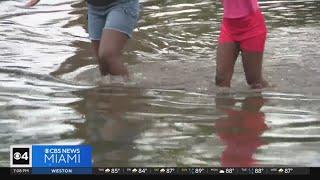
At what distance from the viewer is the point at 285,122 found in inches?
211

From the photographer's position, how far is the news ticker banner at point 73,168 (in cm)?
394

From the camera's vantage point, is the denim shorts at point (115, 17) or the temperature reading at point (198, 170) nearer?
the temperature reading at point (198, 170)

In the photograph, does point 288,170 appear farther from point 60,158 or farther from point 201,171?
point 60,158

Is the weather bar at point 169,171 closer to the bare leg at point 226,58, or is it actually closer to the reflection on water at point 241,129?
the reflection on water at point 241,129

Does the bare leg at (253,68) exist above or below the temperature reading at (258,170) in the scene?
above

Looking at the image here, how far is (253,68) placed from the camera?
6.24 metres

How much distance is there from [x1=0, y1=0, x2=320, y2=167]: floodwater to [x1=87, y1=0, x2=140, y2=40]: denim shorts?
618mm

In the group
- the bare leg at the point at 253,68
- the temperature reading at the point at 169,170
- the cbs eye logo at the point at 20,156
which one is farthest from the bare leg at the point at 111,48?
the temperature reading at the point at 169,170

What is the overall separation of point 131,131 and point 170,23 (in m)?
6.28

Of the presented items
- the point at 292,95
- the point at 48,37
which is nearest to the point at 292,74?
the point at 292,95

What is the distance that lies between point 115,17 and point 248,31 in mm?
1272

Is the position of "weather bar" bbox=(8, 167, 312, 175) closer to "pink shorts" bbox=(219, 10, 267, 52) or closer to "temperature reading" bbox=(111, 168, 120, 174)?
"temperature reading" bbox=(111, 168, 120, 174)

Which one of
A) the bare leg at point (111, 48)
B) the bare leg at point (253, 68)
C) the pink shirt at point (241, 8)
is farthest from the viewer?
the bare leg at point (111, 48)

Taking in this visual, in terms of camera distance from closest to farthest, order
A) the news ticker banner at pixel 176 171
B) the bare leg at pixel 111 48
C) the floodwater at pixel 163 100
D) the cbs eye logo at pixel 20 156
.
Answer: the news ticker banner at pixel 176 171 < the cbs eye logo at pixel 20 156 < the floodwater at pixel 163 100 < the bare leg at pixel 111 48
